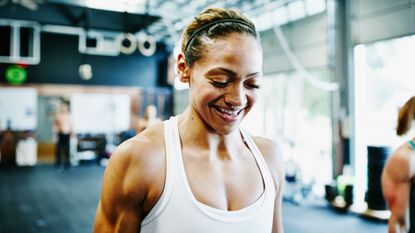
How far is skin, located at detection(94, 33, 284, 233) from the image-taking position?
0.85 meters

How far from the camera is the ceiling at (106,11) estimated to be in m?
8.38

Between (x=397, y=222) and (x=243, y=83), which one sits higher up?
(x=243, y=83)

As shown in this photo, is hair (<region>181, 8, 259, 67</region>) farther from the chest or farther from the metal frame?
the metal frame

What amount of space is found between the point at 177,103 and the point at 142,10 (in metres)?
4.10

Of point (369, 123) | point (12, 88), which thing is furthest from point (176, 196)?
point (12, 88)

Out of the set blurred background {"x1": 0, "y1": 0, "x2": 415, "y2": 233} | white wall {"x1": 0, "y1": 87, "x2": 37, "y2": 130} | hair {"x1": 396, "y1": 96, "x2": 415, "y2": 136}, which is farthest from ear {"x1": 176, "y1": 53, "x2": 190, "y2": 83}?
white wall {"x1": 0, "y1": 87, "x2": 37, "y2": 130}

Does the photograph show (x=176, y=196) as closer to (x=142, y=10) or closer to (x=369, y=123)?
(x=369, y=123)

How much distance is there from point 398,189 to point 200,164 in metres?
1.23

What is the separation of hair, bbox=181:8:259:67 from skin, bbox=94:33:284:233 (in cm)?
2

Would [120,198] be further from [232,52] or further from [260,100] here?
[260,100]

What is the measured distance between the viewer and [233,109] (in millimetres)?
877

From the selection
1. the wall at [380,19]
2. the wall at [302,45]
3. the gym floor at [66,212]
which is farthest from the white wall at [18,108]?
the wall at [380,19]

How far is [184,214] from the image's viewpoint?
0.83 m

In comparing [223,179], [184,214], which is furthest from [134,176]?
[223,179]
